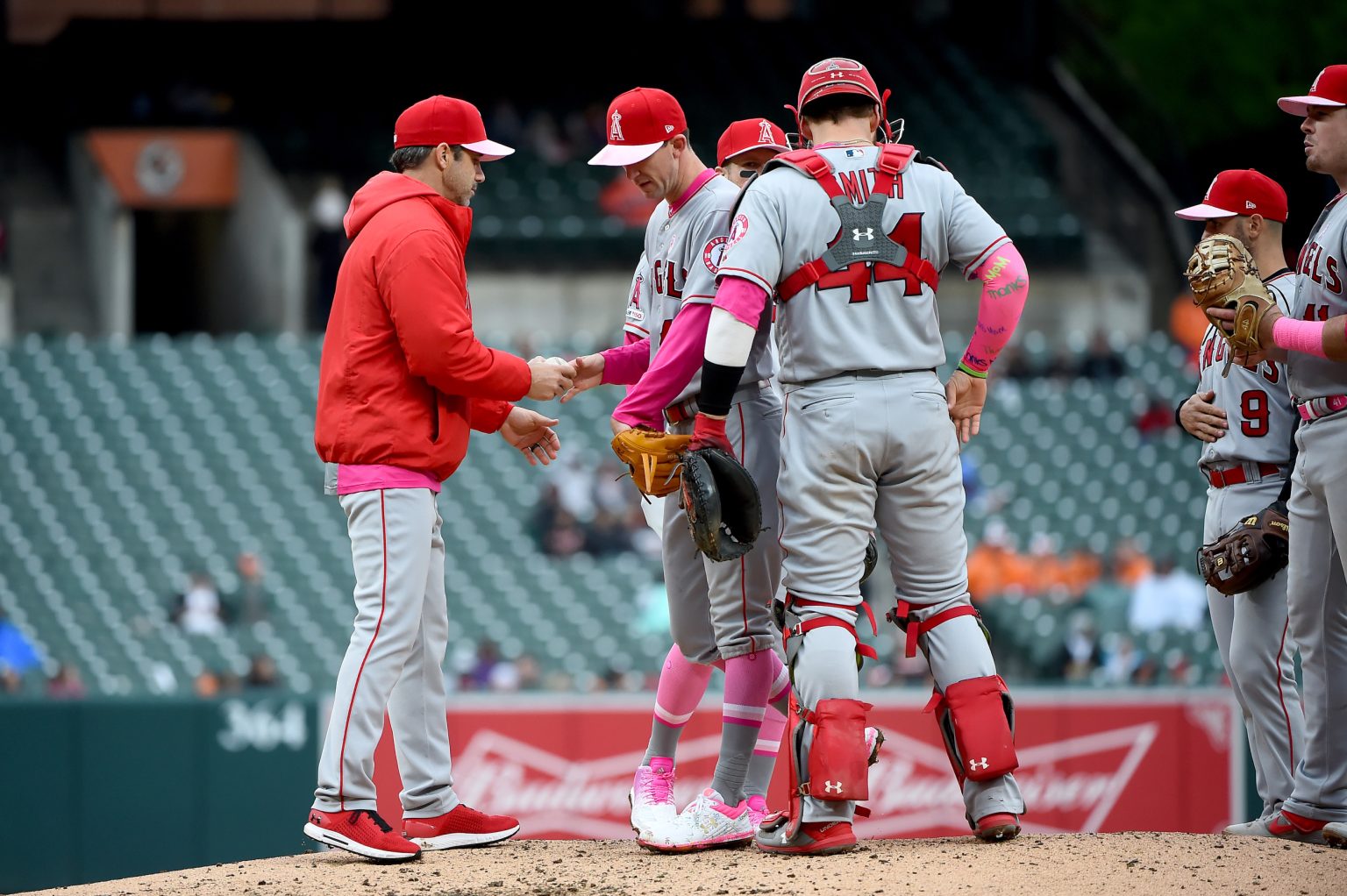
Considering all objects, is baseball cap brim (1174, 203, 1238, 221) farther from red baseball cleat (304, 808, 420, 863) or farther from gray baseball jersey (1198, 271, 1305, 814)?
red baseball cleat (304, 808, 420, 863)

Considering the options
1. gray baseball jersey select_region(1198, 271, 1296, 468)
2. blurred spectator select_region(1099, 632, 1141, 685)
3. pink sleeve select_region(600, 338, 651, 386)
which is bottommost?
blurred spectator select_region(1099, 632, 1141, 685)

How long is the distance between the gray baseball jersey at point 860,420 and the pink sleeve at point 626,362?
76 centimetres

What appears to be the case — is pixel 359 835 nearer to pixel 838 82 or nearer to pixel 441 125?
pixel 441 125

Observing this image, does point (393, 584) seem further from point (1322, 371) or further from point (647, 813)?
point (1322, 371)

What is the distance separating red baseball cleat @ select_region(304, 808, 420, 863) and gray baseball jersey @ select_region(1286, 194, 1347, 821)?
8.35ft

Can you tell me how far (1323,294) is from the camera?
4574 millimetres

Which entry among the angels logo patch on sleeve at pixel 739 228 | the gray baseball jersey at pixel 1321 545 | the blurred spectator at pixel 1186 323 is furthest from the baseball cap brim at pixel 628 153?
the blurred spectator at pixel 1186 323

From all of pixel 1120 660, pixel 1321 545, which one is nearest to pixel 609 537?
pixel 1120 660

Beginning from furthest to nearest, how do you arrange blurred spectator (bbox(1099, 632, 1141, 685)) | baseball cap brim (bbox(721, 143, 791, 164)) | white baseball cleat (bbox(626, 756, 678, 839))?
blurred spectator (bbox(1099, 632, 1141, 685))
baseball cap brim (bbox(721, 143, 791, 164))
white baseball cleat (bbox(626, 756, 678, 839))

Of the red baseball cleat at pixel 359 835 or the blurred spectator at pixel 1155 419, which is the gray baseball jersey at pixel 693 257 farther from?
the blurred spectator at pixel 1155 419

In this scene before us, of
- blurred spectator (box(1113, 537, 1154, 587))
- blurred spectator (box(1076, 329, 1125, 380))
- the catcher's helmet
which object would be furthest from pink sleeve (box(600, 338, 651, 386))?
blurred spectator (box(1076, 329, 1125, 380))

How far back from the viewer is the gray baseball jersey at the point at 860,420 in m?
4.34

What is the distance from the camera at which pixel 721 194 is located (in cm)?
479

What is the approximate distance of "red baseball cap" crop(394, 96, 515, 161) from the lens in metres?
4.73
